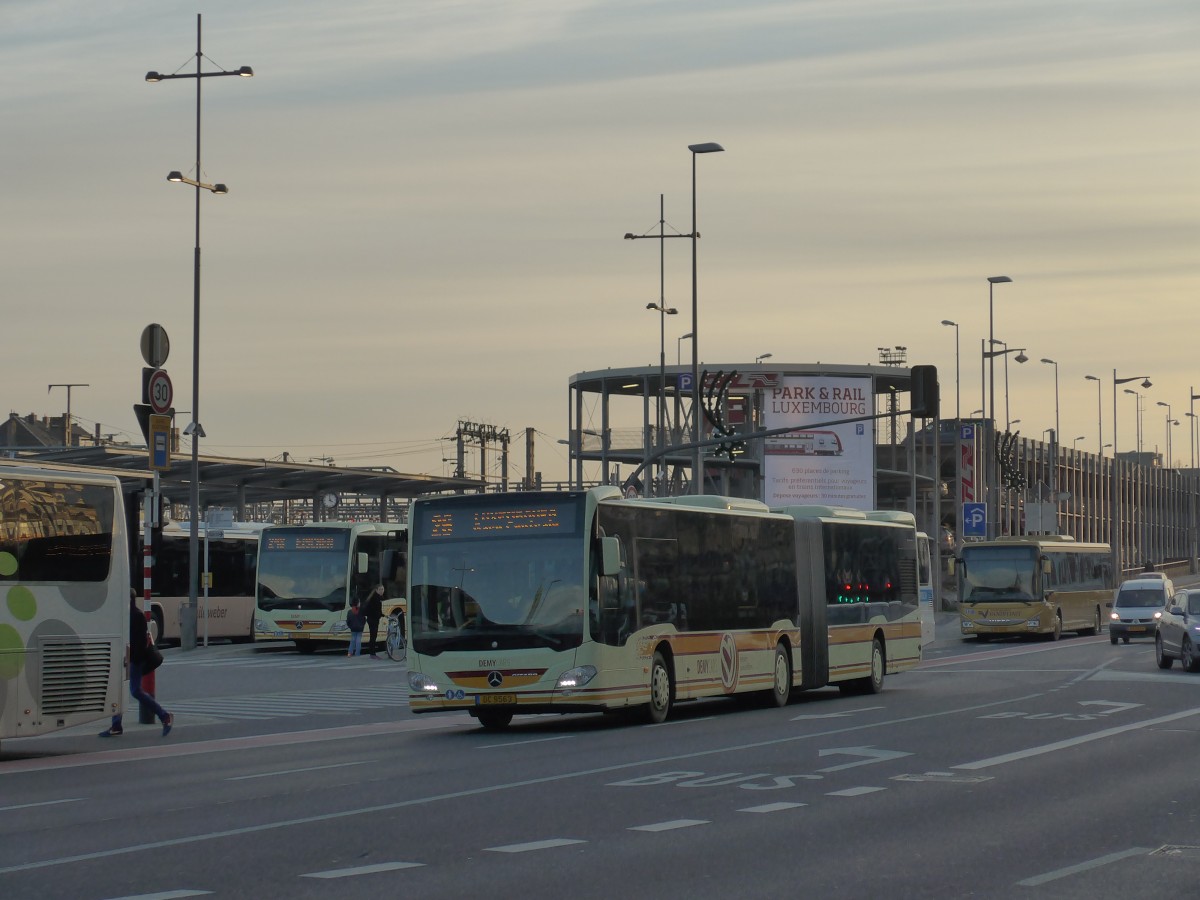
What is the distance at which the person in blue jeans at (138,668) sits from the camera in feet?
77.0

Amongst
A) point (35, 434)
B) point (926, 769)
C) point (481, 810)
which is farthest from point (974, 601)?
point (35, 434)

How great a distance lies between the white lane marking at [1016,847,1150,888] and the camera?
10664mm

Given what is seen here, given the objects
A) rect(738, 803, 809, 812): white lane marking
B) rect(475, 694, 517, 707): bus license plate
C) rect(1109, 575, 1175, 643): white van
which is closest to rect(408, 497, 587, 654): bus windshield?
rect(475, 694, 517, 707): bus license plate

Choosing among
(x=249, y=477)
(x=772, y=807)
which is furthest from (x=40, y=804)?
(x=249, y=477)

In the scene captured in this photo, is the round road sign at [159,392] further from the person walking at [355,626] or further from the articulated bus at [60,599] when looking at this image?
the person walking at [355,626]

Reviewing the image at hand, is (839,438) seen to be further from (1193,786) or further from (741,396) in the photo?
(1193,786)

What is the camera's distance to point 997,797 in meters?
15.0

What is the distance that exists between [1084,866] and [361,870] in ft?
13.8

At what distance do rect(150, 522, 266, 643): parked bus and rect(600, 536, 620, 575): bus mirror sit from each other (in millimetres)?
27617

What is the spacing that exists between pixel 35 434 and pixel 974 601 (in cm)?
10673

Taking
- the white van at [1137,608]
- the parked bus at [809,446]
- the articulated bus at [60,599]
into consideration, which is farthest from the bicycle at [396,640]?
the parked bus at [809,446]

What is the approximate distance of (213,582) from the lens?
53156mm

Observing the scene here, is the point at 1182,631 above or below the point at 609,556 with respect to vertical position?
below

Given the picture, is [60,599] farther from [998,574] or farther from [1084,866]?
[998,574]
